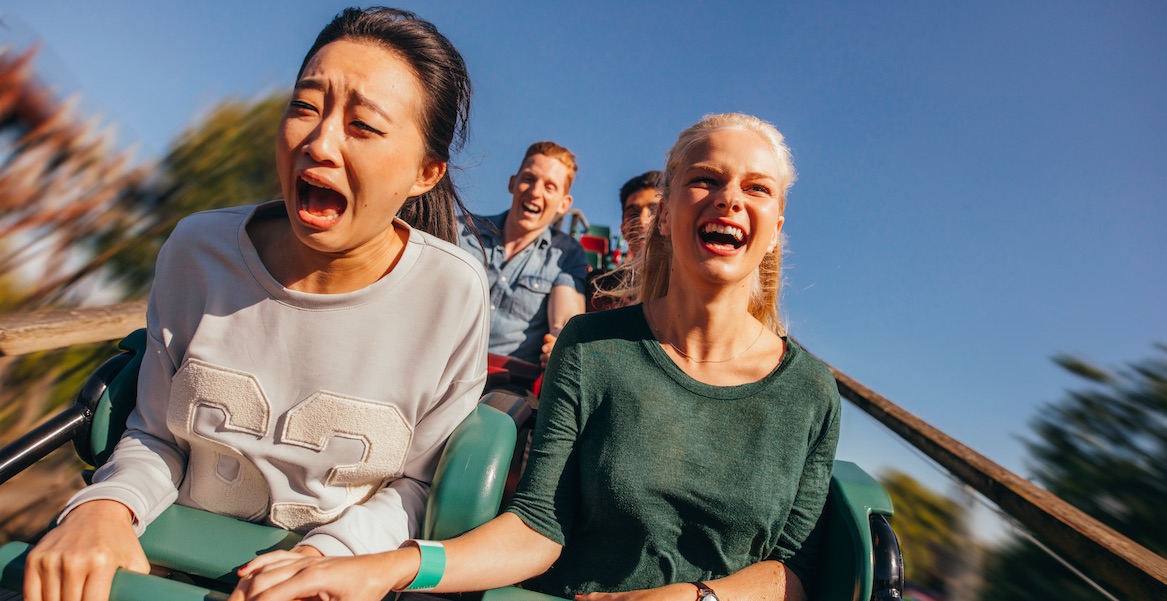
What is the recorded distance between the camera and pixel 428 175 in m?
1.30

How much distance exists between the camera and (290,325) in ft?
3.81

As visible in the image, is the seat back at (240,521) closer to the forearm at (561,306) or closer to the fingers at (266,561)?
the fingers at (266,561)

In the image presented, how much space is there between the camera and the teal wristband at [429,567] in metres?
1.01

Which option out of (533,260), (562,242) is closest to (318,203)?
(533,260)

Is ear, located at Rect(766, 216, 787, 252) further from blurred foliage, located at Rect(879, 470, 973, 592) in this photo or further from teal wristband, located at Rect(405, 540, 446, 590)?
blurred foliage, located at Rect(879, 470, 973, 592)

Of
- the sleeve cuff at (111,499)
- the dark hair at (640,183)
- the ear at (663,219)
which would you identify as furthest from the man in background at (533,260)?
the sleeve cuff at (111,499)

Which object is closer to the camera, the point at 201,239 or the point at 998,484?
the point at 201,239

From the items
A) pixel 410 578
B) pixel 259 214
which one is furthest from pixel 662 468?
pixel 259 214

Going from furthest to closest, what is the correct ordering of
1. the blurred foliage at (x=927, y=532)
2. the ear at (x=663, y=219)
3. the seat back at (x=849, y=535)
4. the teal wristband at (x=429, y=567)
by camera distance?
the blurred foliage at (x=927, y=532) → the ear at (x=663, y=219) → the seat back at (x=849, y=535) → the teal wristband at (x=429, y=567)

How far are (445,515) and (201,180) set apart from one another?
255cm

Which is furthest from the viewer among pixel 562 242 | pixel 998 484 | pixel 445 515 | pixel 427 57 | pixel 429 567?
pixel 562 242

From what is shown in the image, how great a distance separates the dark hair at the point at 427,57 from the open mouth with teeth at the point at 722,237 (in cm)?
49

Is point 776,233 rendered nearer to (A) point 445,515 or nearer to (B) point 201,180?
(A) point 445,515

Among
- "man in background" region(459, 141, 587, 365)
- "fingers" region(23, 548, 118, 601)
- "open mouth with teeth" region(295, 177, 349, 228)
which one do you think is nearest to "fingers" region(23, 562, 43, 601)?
"fingers" region(23, 548, 118, 601)
